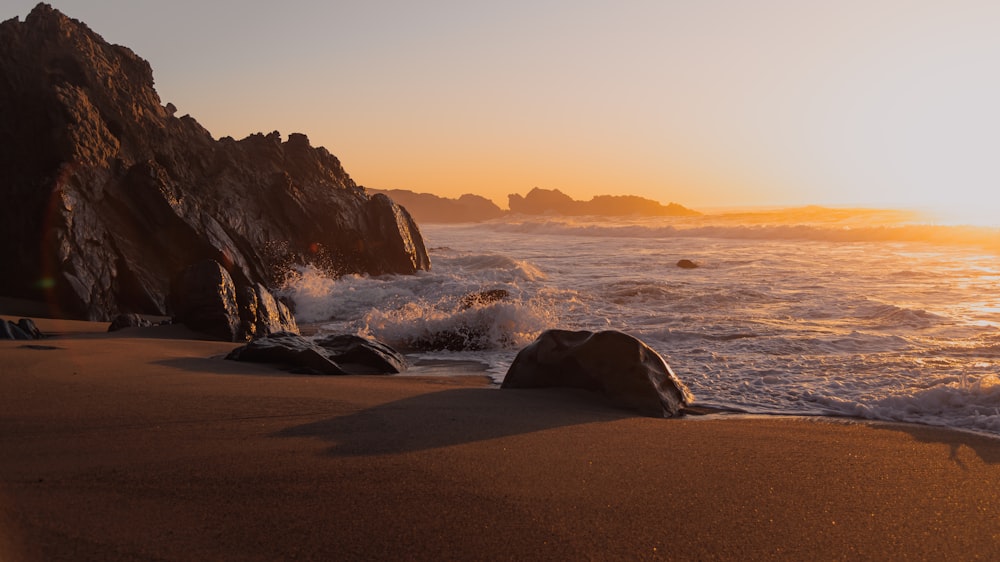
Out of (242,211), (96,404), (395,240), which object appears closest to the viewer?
(96,404)

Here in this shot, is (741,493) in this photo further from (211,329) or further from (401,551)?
(211,329)

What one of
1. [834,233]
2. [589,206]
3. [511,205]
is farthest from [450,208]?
[834,233]

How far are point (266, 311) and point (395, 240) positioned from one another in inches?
467

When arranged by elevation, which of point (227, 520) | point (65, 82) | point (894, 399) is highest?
point (65, 82)

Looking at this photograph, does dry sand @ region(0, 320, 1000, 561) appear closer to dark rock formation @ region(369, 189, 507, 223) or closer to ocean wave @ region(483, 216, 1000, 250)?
ocean wave @ region(483, 216, 1000, 250)

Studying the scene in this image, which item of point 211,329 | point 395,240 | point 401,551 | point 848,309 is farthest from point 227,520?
point 395,240

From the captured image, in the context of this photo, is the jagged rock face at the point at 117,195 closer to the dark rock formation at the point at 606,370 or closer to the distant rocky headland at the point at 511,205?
the dark rock formation at the point at 606,370

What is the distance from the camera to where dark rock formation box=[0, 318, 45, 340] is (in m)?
6.79

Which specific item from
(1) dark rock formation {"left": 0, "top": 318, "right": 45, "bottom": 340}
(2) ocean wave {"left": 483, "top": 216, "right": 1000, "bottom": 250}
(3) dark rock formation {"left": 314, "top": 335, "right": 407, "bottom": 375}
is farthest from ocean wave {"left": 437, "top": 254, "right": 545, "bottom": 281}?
(2) ocean wave {"left": 483, "top": 216, "right": 1000, "bottom": 250}

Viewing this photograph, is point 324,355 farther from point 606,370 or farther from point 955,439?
point 955,439

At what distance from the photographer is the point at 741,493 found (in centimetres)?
308

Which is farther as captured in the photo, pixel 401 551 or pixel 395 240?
pixel 395 240

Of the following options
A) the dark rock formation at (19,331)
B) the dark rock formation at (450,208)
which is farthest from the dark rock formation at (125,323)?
the dark rock formation at (450,208)

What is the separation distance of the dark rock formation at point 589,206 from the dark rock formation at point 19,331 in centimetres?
8188
